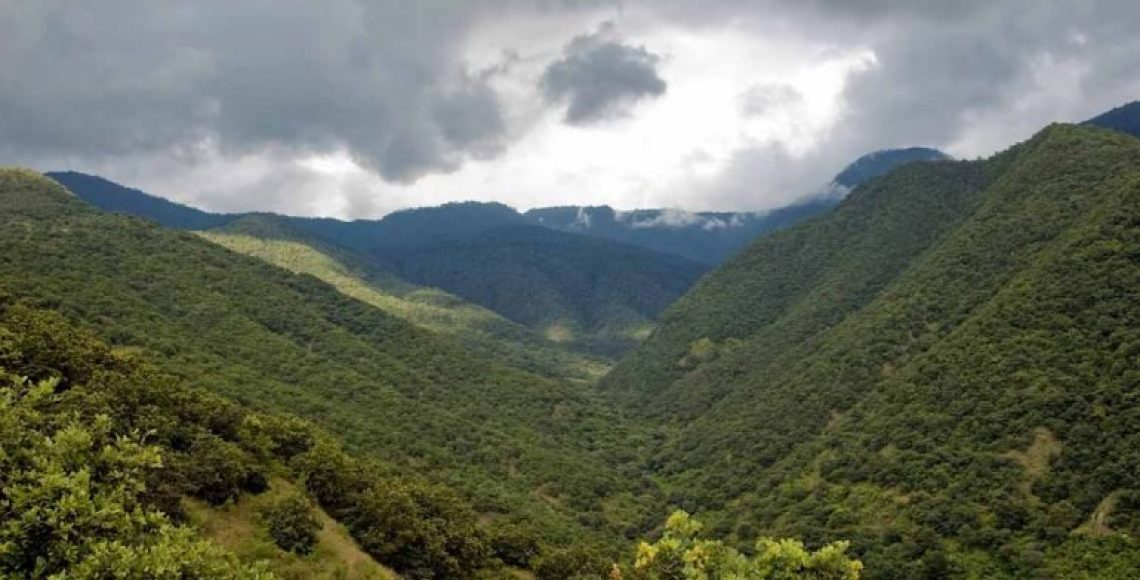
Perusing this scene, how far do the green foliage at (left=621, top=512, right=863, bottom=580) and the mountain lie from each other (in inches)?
2595

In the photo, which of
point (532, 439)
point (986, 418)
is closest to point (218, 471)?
point (986, 418)

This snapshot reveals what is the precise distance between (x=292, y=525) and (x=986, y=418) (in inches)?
4278

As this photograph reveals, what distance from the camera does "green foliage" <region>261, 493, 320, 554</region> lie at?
4659 cm

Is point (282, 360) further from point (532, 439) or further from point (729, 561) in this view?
point (729, 561)

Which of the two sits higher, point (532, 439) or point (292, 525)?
point (292, 525)

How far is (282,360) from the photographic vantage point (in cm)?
14288

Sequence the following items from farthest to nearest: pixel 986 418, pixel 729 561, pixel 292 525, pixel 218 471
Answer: pixel 986 418 < pixel 218 471 < pixel 292 525 < pixel 729 561

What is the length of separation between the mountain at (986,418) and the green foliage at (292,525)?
78809mm

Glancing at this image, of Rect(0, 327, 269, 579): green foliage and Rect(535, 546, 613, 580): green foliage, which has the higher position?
Rect(0, 327, 269, 579): green foliage

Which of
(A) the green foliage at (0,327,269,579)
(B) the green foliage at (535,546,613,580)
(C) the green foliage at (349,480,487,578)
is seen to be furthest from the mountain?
(A) the green foliage at (0,327,269,579)

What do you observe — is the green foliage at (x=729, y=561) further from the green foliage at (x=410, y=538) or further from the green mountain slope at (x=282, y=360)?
the green mountain slope at (x=282, y=360)

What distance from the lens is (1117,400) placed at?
335 ft

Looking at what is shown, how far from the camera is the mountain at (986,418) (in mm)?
95062

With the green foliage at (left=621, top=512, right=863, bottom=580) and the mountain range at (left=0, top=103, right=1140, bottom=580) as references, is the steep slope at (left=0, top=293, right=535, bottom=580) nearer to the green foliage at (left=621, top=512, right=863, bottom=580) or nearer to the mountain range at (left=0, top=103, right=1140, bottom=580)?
the mountain range at (left=0, top=103, right=1140, bottom=580)
